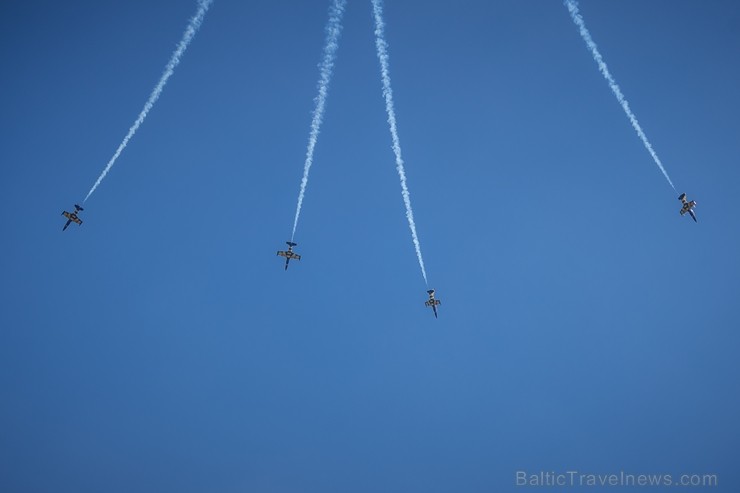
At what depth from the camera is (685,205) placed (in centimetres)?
3109

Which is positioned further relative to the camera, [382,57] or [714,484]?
[714,484]

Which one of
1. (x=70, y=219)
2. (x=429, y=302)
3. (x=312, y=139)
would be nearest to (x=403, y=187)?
(x=312, y=139)

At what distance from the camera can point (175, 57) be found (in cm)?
2495

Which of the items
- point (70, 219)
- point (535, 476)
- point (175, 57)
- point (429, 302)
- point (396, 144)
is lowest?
point (535, 476)

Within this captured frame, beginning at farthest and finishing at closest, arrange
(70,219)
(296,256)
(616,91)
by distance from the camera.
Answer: (296,256) → (70,219) → (616,91)

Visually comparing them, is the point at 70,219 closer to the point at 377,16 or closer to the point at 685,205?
the point at 377,16

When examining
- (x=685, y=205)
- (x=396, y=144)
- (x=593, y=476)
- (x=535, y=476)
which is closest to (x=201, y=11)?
(x=396, y=144)

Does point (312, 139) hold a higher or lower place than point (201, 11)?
lower

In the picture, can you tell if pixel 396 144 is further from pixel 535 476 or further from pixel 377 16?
pixel 535 476

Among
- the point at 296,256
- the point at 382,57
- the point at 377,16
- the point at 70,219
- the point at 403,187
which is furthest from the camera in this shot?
the point at 296,256

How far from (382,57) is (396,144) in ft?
19.0

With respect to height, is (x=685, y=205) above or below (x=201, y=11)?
below

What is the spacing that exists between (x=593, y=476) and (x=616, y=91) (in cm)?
4518

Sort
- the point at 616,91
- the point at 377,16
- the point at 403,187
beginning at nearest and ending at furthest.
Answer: the point at 377,16 < the point at 616,91 < the point at 403,187
